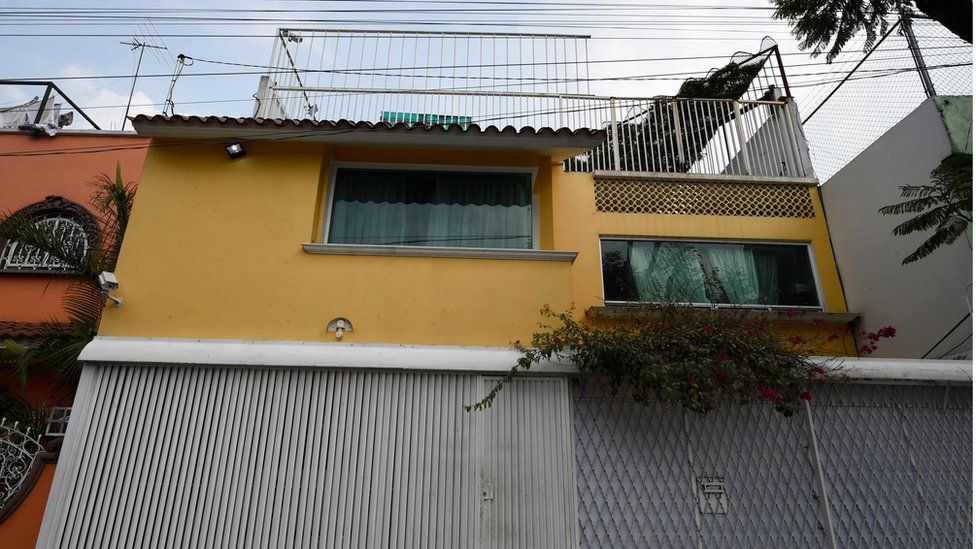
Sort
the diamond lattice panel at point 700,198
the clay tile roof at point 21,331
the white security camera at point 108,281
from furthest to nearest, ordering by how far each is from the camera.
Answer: the diamond lattice panel at point 700,198 < the clay tile roof at point 21,331 < the white security camera at point 108,281

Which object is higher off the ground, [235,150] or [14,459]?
[235,150]

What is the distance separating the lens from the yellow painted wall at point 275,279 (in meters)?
4.50

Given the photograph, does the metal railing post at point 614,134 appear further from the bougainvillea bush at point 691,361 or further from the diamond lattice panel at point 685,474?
the diamond lattice panel at point 685,474

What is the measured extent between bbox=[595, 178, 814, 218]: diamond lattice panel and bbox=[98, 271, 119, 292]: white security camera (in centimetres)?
530

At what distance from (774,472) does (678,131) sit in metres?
4.53

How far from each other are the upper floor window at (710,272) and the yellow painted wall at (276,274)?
5.05 feet

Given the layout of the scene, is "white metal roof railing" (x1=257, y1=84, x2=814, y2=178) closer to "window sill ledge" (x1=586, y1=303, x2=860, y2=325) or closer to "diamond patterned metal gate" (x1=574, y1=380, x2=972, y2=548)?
"window sill ledge" (x1=586, y1=303, x2=860, y2=325)

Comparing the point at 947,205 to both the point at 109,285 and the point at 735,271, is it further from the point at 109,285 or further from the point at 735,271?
the point at 109,285

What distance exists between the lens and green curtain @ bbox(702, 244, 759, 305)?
20.2 feet

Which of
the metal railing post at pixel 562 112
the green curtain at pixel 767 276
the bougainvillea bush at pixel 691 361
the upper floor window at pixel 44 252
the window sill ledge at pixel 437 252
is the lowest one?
the bougainvillea bush at pixel 691 361

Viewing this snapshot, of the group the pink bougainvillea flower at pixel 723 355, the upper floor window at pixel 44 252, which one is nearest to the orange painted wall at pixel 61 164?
the upper floor window at pixel 44 252

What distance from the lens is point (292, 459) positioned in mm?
4055

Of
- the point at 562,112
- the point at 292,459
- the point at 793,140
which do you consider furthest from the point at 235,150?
the point at 793,140

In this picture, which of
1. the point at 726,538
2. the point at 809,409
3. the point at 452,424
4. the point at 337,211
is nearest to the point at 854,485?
the point at 809,409
